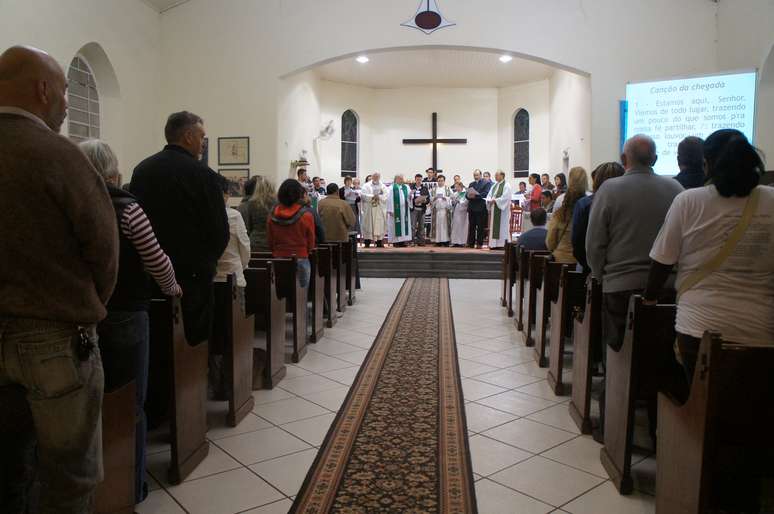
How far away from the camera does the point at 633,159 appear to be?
3.29 metres

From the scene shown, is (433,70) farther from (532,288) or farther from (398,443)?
(398,443)

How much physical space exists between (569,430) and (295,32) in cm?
923

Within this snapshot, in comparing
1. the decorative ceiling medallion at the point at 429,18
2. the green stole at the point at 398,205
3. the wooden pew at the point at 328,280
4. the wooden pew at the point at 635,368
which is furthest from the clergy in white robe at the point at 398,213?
the wooden pew at the point at 635,368

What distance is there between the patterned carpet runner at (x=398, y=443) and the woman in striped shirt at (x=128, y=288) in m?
0.89

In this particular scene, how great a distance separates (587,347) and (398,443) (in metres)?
1.20

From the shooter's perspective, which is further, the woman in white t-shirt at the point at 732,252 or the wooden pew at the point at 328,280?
the wooden pew at the point at 328,280

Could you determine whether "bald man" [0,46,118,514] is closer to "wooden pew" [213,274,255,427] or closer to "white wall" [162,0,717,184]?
"wooden pew" [213,274,255,427]

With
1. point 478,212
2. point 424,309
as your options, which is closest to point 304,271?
point 424,309

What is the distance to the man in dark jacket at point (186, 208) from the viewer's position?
9.78 feet

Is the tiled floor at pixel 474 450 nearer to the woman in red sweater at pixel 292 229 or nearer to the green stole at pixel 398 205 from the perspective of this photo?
the woman in red sweater at pixel 292 229

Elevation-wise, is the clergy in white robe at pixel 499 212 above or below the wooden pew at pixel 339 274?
above

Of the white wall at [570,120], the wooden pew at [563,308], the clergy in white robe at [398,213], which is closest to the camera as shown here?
the wooden pew at [563,308]

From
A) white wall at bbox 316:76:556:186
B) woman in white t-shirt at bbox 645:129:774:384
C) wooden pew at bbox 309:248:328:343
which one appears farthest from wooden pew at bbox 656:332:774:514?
white wall at bbox 316:76:556:186

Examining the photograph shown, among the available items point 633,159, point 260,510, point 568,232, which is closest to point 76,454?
point 260,510
